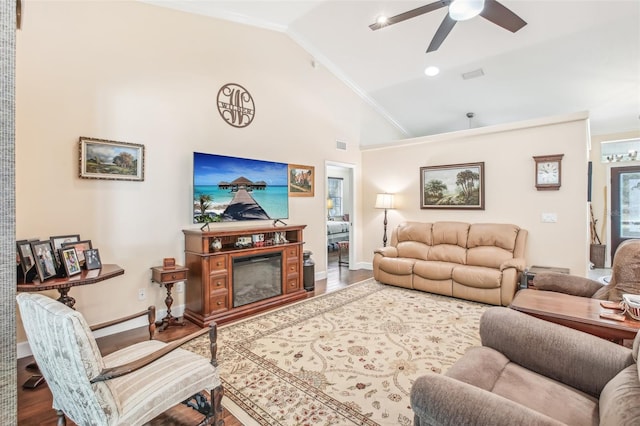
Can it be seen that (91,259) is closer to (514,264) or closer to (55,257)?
(55,257)

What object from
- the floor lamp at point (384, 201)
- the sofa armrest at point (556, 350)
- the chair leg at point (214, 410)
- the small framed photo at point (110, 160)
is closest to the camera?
the sofa armrest at point (556, 350)

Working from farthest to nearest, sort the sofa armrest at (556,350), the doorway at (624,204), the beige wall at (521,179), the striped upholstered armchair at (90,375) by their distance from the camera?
the doorway at (624,204) → the beige wall at (521,179) → the sofa armrest at (556,350) → the striped upholstered armchair at (90,375)

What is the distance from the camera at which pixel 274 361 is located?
2.68m

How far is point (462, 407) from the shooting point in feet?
3.72

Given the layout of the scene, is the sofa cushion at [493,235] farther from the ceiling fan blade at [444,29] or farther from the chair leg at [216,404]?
the chair leg at [216,404]

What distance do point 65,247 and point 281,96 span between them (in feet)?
11.7

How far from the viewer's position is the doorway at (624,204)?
6.29 metres

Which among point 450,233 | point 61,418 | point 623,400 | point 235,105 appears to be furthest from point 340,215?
point 623,400

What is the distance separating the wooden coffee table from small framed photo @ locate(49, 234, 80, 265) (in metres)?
3.94

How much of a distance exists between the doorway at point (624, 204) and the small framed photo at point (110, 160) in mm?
8713

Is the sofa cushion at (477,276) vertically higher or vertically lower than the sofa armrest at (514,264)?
lower

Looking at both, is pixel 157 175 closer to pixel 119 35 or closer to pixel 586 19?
pixel 119 35

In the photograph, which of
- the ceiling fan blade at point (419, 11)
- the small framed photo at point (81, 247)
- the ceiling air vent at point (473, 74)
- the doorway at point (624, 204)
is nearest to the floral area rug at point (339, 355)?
the small framed photo at point (81, 247)

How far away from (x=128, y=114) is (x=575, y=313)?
15.0 ft
